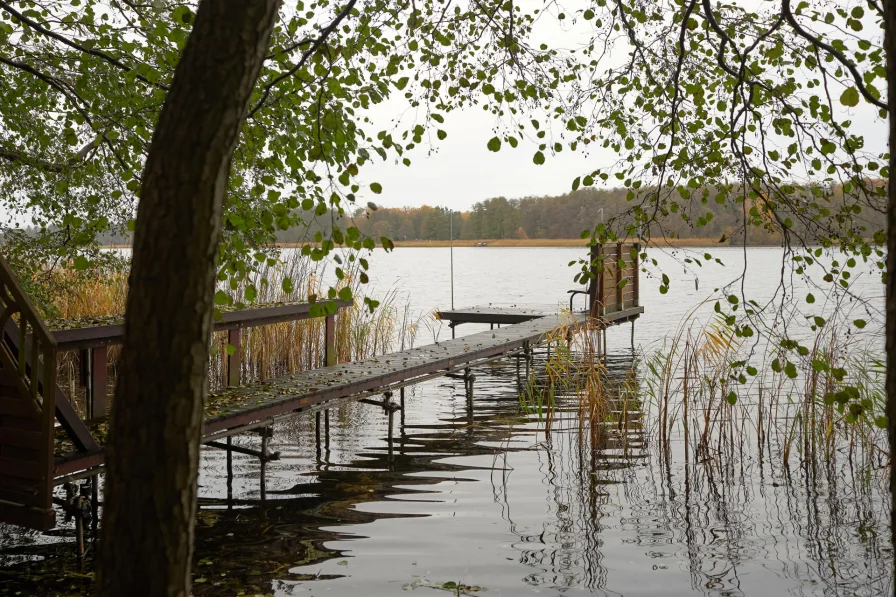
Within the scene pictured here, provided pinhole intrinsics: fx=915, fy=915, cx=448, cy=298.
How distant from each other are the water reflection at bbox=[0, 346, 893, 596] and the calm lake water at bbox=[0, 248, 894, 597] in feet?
0.05

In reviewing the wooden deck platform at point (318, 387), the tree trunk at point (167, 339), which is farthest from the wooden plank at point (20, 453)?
the tree trunk at point (167, 339)

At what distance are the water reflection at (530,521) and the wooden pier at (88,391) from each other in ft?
1.81

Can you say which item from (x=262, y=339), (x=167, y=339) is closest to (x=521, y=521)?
(x=167, y=339)

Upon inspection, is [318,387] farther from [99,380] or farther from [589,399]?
[589,399]

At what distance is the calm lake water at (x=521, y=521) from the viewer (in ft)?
15.4

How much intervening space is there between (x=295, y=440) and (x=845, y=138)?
5758 millimetres

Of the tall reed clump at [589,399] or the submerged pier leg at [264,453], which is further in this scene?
the tall reed clump at [589,399]

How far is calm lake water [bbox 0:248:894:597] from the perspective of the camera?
470cm

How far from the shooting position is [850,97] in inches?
126

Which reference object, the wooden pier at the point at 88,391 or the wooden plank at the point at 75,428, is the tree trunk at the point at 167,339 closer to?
the wooden pier at the point at 88,391

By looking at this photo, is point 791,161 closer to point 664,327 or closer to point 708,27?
point 708,27

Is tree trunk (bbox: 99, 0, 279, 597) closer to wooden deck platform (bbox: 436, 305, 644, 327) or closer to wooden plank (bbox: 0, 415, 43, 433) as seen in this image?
wooden plank (bbox: 0, 415, 43, 433)

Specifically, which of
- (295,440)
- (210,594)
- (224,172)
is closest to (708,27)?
(224,172)

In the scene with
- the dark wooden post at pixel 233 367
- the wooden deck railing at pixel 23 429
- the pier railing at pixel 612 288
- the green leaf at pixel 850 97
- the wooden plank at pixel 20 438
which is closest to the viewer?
the green leaf at pixel 850 97
